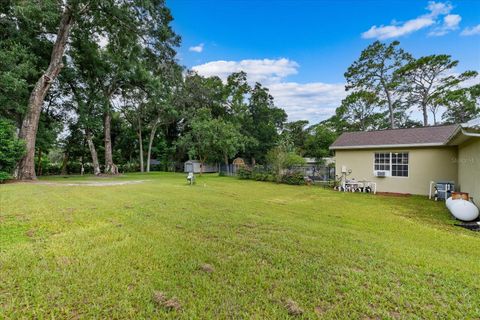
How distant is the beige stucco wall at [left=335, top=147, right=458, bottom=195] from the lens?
9.46 m

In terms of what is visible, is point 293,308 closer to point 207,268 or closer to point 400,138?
point 207,268

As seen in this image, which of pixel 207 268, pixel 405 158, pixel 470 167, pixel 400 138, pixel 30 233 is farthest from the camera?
pixel 400 138

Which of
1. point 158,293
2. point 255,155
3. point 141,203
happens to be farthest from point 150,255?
point 255,155

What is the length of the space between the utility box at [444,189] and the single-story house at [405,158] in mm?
300

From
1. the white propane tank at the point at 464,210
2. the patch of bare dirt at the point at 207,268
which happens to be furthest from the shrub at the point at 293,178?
the patch of bare dirt at the point at 207,268

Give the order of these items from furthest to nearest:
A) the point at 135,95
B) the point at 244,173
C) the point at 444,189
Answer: the point at 135,95, the point at 244,173, the point at 444,189

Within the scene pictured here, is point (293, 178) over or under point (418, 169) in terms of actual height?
under

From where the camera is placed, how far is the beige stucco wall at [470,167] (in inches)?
246

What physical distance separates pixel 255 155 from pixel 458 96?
19.3 m

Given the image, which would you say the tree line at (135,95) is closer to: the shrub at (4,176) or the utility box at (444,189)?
the shrub at (4,176)

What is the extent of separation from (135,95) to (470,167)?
22.9 meters

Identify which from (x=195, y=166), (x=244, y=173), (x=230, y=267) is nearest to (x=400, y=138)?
(x=244, y=173)

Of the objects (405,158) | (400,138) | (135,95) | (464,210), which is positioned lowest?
(464,210)

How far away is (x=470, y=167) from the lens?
7035 millimetres
